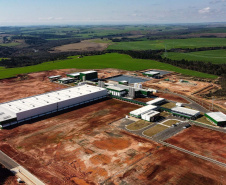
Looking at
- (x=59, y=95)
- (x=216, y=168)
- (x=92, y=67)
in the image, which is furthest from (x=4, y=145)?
(x=92, y=67)

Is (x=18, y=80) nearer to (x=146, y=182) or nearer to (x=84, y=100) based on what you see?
(x=84, y=100)

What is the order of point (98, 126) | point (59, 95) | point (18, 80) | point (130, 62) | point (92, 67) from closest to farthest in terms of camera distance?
1. point (98, 126)
2. point (59, 95)
3. point (18, 80)
4. point (92, 67)
5. point (130, 62)

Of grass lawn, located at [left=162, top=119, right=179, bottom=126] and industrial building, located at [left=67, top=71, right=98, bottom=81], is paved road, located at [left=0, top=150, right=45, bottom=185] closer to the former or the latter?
grass lawn, located at [left=162, top=119, right=179, bottom=126]

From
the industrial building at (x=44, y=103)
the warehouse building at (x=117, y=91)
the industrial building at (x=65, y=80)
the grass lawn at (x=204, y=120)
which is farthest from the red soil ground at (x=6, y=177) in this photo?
the industrial building at (x=65, y=80)

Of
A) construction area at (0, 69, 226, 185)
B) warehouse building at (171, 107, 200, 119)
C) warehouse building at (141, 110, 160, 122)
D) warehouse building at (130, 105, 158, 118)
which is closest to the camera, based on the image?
construction area at (0, 69, 226, 185)

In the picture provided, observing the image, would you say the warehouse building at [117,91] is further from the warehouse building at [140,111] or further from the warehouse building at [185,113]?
the warehouse building at [185,113]

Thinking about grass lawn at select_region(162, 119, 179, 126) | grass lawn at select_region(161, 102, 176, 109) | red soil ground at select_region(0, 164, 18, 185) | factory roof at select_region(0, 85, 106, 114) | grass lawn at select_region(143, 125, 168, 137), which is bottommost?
red soil ground at select_region(0, 164, 18, 185)

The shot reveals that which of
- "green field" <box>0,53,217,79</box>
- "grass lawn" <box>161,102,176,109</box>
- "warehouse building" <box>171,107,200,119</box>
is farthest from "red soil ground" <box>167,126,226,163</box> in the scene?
"green field" <box>0,53,217,79</box>
